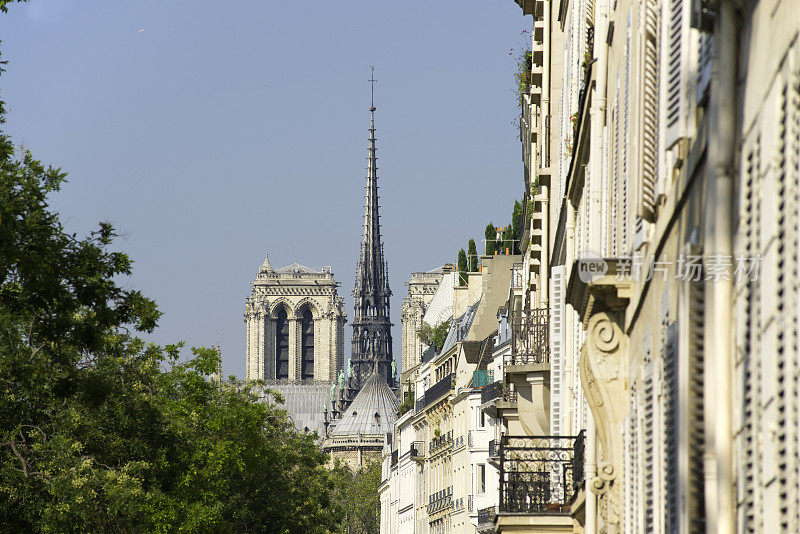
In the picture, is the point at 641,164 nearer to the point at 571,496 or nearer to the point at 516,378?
the point at 571,496

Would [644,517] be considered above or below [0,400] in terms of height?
below

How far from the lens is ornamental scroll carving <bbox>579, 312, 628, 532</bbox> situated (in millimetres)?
10242

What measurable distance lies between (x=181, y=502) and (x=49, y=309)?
26420mm

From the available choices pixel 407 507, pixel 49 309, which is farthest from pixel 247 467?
pixel 407 507

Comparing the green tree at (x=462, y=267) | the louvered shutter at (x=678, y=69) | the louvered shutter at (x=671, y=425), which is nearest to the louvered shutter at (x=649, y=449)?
the louvered shutter at (x=671, y=425)

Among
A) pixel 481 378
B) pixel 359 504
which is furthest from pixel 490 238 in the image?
pixel 359 504

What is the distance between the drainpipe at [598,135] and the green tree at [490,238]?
54.5m

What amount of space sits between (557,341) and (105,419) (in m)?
20.4

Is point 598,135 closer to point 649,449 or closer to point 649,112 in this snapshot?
point 649,112

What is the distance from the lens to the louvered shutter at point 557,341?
19.9m

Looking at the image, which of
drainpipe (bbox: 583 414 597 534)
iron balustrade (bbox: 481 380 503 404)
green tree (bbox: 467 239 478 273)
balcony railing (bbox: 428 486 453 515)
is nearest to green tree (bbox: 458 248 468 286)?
green tree (bbox: 467 239 478 273)

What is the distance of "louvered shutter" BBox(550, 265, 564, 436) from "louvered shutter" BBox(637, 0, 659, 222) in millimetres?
10848

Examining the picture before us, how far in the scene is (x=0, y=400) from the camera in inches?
1205

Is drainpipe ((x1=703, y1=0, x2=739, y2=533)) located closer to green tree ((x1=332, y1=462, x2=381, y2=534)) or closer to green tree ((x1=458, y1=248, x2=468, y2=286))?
green tree ((x1=458, y1=248, x2=468, y2=286))
